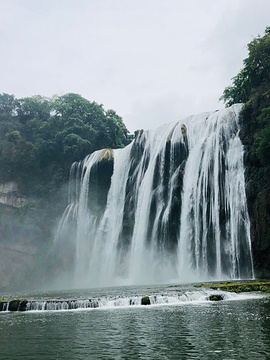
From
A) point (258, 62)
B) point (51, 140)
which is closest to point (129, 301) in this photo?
point (258, 62)

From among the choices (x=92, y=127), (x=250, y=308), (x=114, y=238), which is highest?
(x=92, y=127)

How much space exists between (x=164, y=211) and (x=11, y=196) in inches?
877

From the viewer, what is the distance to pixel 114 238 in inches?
1389

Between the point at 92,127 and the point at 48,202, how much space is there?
1140 cm

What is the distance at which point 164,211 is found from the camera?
3089 cm

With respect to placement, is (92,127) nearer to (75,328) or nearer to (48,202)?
(48,202)

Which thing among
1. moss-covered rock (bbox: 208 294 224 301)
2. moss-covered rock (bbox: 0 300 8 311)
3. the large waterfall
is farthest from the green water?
the large waterfall

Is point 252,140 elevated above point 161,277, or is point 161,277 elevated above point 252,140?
point 252,140

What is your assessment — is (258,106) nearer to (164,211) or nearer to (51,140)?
(164,211)

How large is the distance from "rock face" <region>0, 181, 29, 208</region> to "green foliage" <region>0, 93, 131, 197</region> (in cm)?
79

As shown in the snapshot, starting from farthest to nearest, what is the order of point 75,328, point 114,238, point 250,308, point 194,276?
point 114,238 → point 194,276 → point 250,308 → point 75,328

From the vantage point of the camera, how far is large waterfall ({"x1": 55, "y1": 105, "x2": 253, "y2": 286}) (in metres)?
26.7

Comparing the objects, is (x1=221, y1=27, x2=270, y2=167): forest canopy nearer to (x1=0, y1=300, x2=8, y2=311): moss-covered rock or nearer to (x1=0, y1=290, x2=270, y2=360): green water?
(x1=0, y1=290, x2=270, y2=360): green water

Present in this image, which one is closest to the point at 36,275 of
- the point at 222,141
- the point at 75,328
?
the point at 222,141
